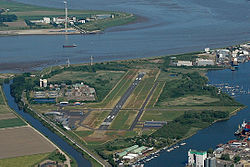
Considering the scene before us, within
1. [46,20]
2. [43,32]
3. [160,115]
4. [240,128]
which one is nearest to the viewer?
[240,128]

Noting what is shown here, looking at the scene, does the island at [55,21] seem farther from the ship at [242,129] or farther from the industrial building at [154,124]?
the ship at [242,129]

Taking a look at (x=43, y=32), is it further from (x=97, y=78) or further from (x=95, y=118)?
(x=95, y=118)

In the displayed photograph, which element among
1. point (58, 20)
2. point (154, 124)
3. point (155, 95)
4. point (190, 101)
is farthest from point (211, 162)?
point (58, 20)

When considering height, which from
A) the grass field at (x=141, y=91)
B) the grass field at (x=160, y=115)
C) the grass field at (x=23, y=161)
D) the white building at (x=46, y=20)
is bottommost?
the white building at (x=46, y=20)

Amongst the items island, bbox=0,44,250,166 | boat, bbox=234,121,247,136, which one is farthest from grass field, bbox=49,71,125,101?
boat, bbox=234,121,247,136

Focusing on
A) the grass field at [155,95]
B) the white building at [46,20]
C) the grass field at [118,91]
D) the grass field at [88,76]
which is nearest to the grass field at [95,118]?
the grass field at [118,91]

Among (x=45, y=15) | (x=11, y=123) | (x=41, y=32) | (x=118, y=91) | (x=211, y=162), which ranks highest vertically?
(x=211, y=162)
